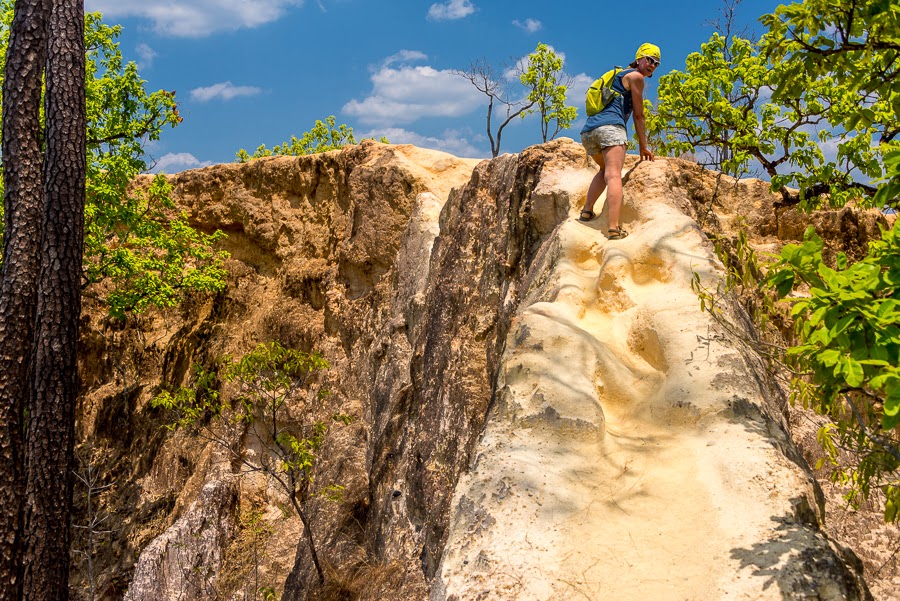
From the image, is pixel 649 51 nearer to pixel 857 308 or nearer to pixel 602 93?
pixel 602 93

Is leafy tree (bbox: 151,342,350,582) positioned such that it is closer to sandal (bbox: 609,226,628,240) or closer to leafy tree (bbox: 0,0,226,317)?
leafy tree (bbox: 0,0,226,317)

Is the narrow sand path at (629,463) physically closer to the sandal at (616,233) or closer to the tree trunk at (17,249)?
the sandal at (616,233)

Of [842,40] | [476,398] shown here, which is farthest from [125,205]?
[842,40]

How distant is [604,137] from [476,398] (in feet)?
8.62

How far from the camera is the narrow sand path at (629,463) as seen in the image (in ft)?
12.0

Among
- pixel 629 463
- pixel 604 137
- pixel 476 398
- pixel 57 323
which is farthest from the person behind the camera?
pixel 476 398

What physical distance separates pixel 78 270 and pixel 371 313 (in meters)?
4.79

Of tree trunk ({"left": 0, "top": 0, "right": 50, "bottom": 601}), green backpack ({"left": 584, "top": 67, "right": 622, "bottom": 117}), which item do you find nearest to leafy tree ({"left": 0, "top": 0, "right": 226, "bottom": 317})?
tree trunk ({"left": 0, "top": 0, "right": 50, "bottom": 601})

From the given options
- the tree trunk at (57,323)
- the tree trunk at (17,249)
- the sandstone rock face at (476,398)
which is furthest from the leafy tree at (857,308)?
the tree trunk at (17,249)

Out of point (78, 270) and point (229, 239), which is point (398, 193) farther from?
point (78, 270)

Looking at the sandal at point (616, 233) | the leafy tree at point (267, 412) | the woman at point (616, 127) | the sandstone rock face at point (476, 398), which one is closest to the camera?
the sandstone rock face at point (476, 398)

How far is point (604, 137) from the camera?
20.9 feet

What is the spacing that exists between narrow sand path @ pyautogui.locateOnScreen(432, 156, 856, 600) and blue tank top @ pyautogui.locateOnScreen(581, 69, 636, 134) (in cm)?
120

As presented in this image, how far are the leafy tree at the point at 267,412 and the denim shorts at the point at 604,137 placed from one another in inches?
178
